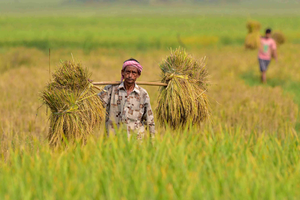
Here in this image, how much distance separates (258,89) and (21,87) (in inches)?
228

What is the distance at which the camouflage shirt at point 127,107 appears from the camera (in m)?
4.54

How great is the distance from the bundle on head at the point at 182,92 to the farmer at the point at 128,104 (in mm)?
239

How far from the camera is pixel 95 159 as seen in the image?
3.57 meters

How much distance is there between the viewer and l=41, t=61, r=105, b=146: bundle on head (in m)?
4.23

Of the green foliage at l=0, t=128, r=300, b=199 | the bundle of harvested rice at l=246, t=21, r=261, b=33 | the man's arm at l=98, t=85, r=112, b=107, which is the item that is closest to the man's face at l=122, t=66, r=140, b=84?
the man's arm at l=98, t=85, r=112, b=107

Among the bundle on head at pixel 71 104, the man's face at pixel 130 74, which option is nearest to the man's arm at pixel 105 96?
the bundle on head at pixel 71 104

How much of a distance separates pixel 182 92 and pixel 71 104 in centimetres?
120

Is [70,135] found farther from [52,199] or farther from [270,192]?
[270,192]

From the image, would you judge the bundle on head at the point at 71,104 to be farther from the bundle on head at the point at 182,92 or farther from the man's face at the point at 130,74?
the bundle on head at the point at 182,92

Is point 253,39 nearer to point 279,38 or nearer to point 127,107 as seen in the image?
point 279,38

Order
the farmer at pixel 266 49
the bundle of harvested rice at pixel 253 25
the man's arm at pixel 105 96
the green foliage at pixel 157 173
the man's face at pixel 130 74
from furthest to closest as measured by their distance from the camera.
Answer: the bundle of harvested rice at pixel 253 25, the farmer at pixel 266 49, the man's arm at pixel 105 96, the man's face at pixel 130 74, the green foliage at pixel 157 173

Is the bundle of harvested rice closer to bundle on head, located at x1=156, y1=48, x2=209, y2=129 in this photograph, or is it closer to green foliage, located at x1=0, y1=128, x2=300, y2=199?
bundle on head, located at x1=156, y1=48, x2=209, y2=129

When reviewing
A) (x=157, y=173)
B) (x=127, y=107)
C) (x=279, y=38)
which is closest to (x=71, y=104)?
(x=127, y=107)

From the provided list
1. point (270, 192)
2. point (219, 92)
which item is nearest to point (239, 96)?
point (219, 92)
